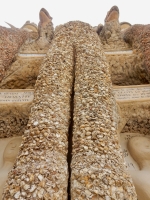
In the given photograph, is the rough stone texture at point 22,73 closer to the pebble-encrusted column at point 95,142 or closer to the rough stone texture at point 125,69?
the pebble-encrusted column at point 95,142

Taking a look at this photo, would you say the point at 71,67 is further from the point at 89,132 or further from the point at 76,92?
the point at 89,132

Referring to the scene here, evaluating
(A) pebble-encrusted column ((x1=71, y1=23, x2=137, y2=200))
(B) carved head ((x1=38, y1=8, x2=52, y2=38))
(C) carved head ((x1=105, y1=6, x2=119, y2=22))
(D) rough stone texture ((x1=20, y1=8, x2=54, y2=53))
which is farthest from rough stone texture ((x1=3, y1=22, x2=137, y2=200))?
(C) carved head ((x1=105, y1=6, x2=119, y2=22))

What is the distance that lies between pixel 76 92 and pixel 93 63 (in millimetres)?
1159

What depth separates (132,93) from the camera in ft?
17.1

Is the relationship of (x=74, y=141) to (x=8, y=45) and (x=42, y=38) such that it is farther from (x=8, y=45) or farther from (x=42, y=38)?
(x=42, y=38)

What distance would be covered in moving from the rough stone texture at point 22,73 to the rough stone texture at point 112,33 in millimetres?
3392

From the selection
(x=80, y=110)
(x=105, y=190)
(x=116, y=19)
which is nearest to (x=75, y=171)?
(x=105, y=190)

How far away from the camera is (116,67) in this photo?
22.9 ft

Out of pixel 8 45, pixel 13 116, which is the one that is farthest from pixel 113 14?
pixel 13 116

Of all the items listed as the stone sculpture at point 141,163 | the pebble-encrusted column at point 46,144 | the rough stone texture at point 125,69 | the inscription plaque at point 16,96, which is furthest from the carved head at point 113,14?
the stone sculpture at point 141,163

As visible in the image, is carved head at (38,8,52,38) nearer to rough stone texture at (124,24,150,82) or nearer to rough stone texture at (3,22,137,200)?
rough stone texture at (124,24,150,82)

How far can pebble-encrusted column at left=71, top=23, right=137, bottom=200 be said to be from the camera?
2650mm

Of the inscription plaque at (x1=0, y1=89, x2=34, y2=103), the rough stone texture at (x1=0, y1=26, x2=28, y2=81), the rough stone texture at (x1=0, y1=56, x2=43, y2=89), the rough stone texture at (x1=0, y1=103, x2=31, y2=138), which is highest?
the rough stone texture at (x1=0, y1=26, x2=28, y2=81)

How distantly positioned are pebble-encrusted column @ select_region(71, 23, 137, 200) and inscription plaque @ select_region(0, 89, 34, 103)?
1.38 metres
